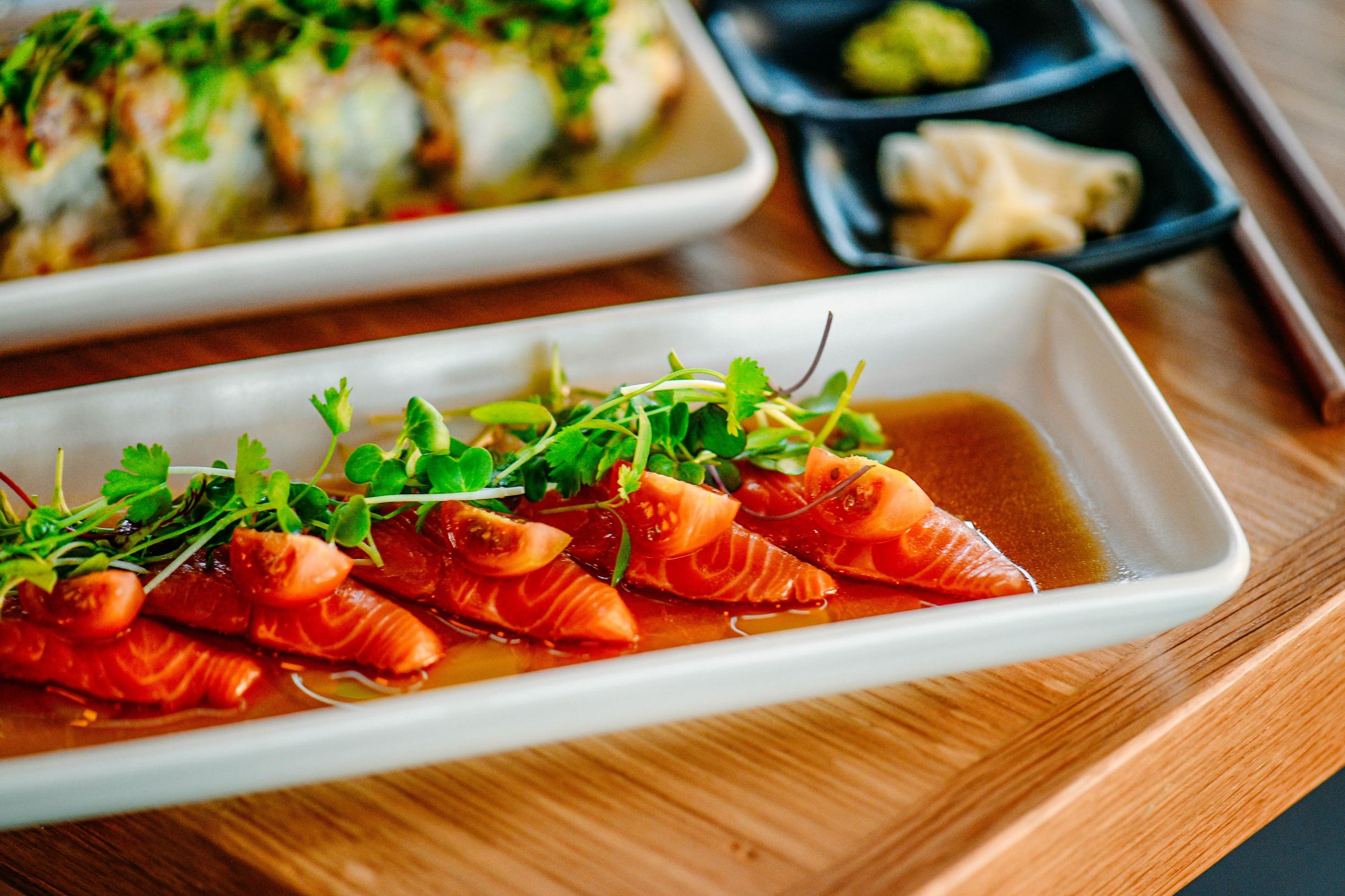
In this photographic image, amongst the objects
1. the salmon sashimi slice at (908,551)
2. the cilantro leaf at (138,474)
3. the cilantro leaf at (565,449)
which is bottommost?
the salmon sashimi slice at (908,551)

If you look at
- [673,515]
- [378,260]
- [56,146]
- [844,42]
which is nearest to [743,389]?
[673,515]

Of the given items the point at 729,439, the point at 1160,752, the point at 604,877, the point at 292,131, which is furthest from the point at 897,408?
the point at 292,131

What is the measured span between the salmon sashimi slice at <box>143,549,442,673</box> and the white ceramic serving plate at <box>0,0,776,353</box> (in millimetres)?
600

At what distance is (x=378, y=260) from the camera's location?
6.13ft

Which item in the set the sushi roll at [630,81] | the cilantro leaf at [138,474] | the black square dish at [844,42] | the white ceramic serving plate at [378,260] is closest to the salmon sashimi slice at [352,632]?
the cilantro leaf at [138,474]

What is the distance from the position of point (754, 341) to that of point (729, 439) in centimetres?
29

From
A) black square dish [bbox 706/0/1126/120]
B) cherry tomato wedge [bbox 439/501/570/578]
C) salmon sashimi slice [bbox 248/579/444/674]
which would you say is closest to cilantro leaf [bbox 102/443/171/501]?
salmon sashimi slice [bbox 248/579/444/674]

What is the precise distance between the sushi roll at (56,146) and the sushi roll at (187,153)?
0.04 m

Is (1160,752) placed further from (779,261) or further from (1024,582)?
(779,261)

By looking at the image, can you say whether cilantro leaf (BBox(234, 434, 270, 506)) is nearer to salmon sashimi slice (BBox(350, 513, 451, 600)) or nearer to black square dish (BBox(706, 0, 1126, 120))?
salmon sashimi slice (BBox(350, 513, 451, 600))

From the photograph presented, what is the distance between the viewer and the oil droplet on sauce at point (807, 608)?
1.30 metres

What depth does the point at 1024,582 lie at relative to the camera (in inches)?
58.4

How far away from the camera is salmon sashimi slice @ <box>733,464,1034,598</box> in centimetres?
146

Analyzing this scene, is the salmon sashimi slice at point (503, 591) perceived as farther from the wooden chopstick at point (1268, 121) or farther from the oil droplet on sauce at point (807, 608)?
the wooden chopstick at point (1268, 121)
